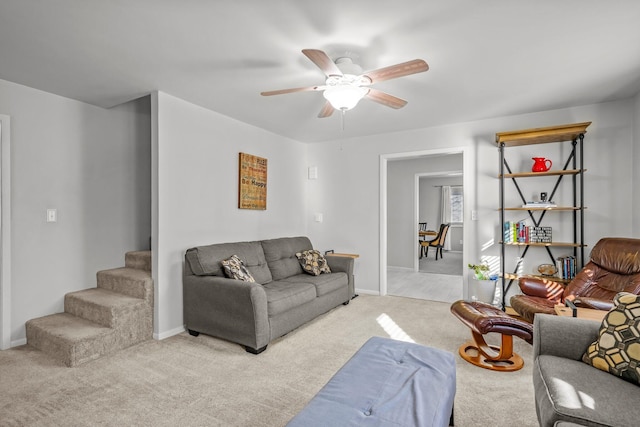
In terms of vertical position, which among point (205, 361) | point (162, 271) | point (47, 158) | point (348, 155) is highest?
point (348, 155)

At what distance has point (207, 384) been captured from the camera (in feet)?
7.63

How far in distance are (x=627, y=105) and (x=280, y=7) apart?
3894 millimetres

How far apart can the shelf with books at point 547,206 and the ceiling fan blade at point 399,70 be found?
2212mm

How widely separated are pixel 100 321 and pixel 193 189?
1.52 meters

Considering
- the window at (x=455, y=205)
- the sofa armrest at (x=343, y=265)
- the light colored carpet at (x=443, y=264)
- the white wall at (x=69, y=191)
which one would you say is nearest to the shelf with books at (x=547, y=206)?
the sofa armrest at (x=343, y=265)

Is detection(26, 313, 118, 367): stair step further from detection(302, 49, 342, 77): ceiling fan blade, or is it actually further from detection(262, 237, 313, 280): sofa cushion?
detection(302, 49, 342, 77): ceiling fan blade

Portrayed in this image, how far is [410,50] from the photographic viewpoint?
94.7 inches

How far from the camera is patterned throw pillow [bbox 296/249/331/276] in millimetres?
4238

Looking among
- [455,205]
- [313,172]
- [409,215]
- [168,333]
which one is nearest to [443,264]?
A: [409,215]

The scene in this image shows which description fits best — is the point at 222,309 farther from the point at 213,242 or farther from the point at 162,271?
the point at 213,242

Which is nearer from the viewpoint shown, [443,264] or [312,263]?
[312,263]

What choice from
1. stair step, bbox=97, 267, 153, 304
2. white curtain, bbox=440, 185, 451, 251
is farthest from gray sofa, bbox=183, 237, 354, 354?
white curtain, bbox=440, 185, 451, 251

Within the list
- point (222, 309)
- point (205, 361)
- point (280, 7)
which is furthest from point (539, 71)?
point (205, 361)

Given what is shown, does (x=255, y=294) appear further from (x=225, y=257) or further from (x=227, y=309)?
(x=225, y=257)
